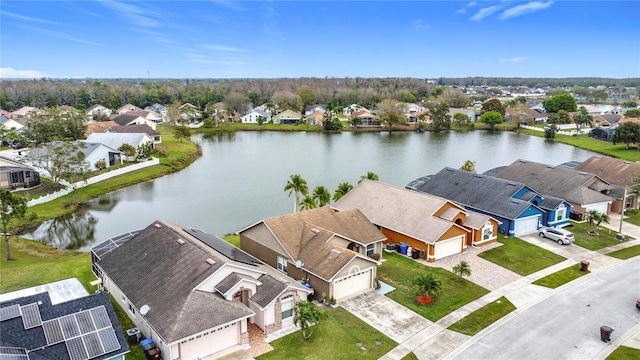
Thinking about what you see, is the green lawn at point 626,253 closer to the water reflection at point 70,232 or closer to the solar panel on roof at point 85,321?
the solar panel on roof at point 85,321

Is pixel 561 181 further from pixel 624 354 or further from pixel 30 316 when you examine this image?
pixel 30 316

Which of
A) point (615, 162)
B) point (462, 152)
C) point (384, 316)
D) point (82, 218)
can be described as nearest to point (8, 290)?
point (82, 218)

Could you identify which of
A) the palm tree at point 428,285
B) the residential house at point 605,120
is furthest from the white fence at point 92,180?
the residential house at point 605,120

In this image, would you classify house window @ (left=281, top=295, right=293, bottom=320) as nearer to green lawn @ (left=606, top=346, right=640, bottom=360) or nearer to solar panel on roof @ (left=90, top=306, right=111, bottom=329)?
solar panel on roof @ (left=90, top=306, right=111, bottom=329)

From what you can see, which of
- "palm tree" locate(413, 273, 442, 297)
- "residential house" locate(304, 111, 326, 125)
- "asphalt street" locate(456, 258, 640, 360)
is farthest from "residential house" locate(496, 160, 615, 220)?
"residential house" locate(304, 111, 326, 125)

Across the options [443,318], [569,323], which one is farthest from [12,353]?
[569,323]

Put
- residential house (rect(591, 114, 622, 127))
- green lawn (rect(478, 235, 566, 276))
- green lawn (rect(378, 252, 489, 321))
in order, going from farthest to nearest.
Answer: residential house (rect(591, 114, 622, 127)) < green lawn (rect(478, 235, 566, 276)) < green lawn (rect(378, 252, 489, 321))
